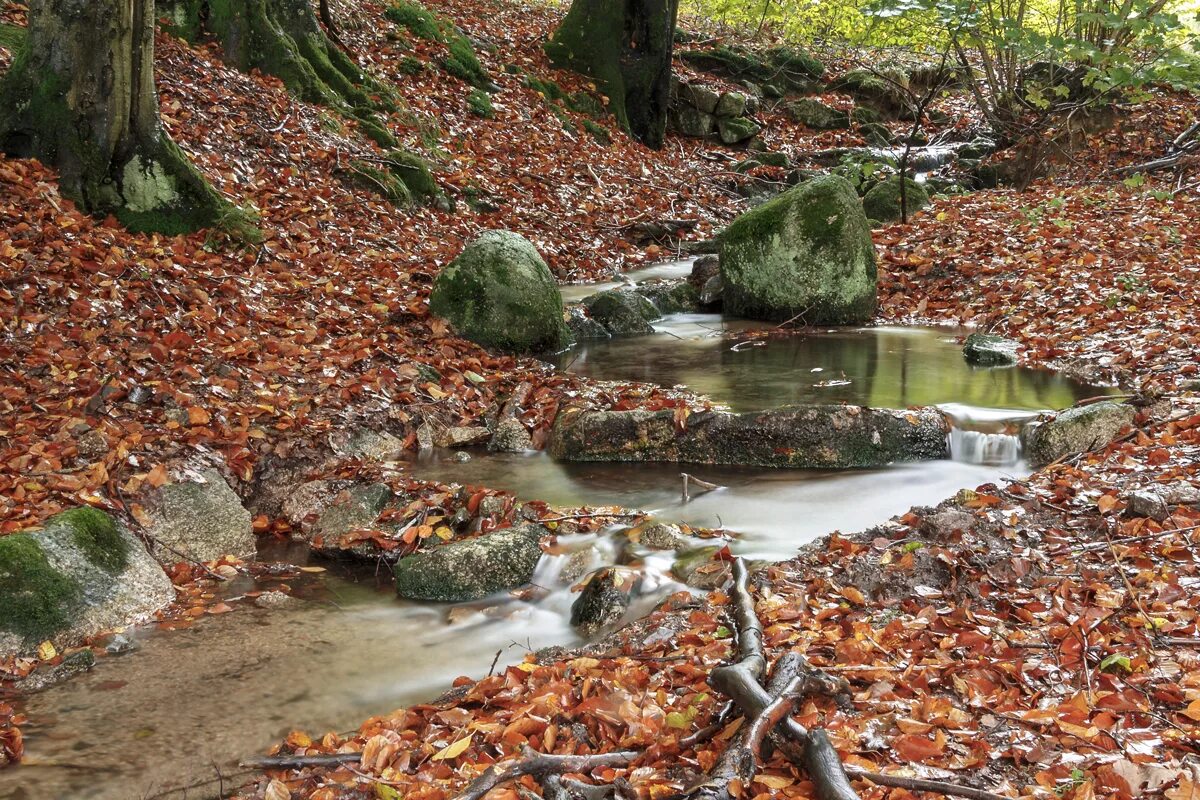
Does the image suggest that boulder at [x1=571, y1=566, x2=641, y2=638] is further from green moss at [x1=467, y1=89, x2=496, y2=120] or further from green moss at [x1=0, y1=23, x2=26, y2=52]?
green moss at [x1=467, y1=89, x2=496, y2=120]

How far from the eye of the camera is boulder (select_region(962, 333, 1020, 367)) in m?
8.49

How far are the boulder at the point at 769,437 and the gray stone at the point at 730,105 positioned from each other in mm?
13959

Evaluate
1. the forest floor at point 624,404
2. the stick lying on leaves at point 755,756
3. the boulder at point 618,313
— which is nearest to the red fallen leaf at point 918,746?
the forest floor at point 624,404

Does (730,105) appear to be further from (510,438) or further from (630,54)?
(510,438)

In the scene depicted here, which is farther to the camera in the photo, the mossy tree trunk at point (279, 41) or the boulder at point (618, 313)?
the mossy tree trunk at point (279, 41)

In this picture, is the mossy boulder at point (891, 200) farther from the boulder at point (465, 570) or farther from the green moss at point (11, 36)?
the green moss at point (11, 36)

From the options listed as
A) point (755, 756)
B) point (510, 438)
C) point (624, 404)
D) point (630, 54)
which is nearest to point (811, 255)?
point (624, 404)

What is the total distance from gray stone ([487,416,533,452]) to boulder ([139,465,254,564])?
2075 mm

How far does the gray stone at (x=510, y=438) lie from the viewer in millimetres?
7121

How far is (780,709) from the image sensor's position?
9.49 feet

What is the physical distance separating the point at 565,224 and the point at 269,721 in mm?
9932

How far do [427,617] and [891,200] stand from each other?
1134 cm

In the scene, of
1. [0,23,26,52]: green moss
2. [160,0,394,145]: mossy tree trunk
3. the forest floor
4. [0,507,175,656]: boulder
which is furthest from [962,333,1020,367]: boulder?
[0,23,26,52]: green moss

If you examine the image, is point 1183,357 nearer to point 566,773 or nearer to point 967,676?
point 967,676
